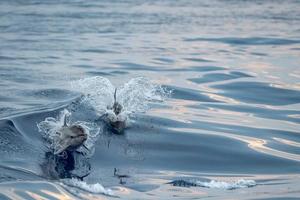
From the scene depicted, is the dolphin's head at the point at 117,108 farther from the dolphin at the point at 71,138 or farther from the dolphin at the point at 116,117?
the dolphin at the point at 71,138

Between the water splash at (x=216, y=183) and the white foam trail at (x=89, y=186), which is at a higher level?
the water splash at (x=216, y=183)

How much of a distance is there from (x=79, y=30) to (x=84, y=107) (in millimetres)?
11730

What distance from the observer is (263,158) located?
900 cm

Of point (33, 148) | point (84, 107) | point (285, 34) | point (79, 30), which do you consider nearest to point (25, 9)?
point (79, 30)

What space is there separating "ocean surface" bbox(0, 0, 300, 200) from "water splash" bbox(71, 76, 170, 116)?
1.3 inches

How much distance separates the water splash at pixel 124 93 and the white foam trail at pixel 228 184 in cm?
305

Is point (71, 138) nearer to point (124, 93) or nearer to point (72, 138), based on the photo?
point (72, 138)

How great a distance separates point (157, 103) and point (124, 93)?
847mm

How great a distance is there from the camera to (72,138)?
28.6 feet

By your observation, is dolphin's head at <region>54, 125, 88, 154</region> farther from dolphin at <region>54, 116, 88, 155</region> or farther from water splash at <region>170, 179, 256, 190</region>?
water splash at <region>170, 179, 256, 190</region>

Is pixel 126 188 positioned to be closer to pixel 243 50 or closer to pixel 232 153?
pixel 232 153

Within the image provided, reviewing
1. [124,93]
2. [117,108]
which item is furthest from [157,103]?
[117,108]

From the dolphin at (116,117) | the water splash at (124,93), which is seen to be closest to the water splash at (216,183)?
the dolphin at (116,117)

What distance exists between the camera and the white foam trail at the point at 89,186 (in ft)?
23.5
